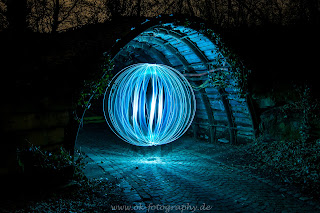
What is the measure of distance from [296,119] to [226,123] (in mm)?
3141

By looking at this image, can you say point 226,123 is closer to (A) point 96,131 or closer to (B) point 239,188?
(B) point 239,188

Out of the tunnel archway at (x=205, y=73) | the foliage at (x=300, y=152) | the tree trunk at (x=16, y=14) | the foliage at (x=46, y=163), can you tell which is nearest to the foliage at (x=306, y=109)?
the foliage at (x=300, y=152)

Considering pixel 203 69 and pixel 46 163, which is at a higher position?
pixel 203 69

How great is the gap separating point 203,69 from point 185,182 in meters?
5.34

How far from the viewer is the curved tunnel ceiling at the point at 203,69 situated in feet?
29.7

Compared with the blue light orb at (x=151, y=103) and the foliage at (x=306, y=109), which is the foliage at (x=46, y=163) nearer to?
the blue light orb at (x=151, y=103)

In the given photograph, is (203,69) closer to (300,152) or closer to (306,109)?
(306,109)

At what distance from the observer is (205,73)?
9.64 metres

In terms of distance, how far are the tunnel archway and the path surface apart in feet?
4.63

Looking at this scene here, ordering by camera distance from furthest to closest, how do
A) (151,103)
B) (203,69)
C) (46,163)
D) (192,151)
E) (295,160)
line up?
1. (203,69)
2. (192,151)
3. (151,103)
4. (295,160)
5. (46,163)

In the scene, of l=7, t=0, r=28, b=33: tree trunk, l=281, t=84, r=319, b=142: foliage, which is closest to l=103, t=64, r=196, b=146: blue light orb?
l=281, t=84, r=319, b=142: foliage

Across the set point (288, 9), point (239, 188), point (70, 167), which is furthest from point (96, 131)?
point (288, 9)

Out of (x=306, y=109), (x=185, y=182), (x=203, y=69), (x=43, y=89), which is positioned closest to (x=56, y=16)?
(x=203, y=69)

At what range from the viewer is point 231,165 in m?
7.69
